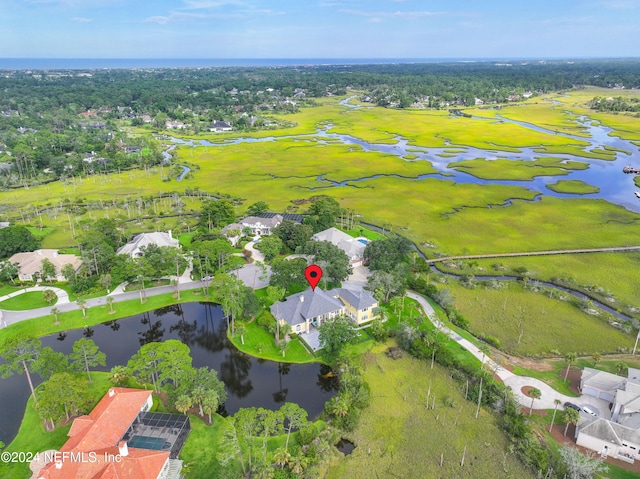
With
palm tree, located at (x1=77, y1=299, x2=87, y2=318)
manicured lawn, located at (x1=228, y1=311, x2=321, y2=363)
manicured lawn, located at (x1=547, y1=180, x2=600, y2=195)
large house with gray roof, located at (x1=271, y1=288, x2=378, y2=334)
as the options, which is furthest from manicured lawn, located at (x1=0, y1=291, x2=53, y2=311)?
manicured lawn, located at (x1=547, y1=180, x2=600, y2=195)

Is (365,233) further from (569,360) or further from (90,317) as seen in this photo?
(90,317)

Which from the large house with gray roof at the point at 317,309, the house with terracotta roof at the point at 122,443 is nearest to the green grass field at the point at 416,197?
the large house with gray roof at the point at 317,309

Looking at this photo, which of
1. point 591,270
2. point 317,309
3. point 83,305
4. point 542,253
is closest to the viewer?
point 317,309

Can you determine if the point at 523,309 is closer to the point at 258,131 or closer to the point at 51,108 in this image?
the point at 258,131

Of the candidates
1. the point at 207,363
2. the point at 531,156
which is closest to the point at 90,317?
the point at 207,363

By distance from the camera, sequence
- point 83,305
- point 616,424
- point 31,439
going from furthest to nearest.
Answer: point 83,305, point 31,439, point 616,424

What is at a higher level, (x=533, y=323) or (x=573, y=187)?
(x=573, y=187)

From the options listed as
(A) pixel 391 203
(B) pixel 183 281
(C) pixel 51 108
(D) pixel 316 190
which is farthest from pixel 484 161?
(C) pixel 51 108
